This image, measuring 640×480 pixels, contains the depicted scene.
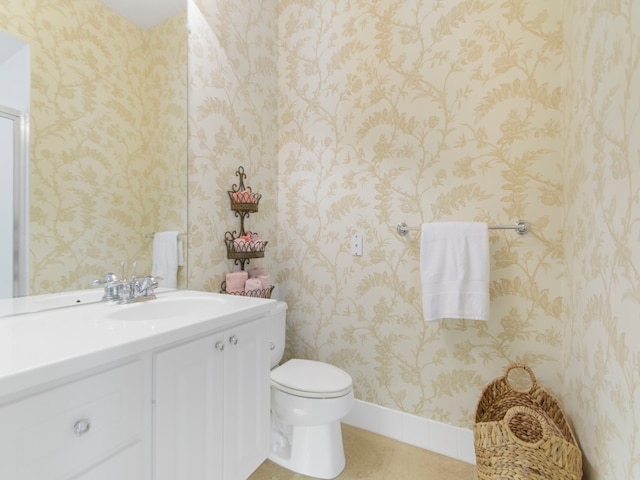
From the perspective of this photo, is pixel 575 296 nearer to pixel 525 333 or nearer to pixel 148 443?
pixel 525 333

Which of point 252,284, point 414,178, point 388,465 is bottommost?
point 388,465

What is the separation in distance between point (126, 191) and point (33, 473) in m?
0.92

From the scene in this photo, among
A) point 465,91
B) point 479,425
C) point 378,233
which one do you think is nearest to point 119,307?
point 378,233

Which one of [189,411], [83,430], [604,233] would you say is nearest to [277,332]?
[189,411]

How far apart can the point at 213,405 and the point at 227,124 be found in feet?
4.44

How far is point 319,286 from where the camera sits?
188 cm

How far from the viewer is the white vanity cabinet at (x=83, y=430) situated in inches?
21.1

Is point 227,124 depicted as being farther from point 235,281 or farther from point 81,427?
point 81,427

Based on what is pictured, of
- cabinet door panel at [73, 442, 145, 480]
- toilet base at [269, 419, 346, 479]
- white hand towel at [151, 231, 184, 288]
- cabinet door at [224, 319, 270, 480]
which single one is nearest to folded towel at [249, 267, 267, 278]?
white hand towel at [151, 231, 184, 288]

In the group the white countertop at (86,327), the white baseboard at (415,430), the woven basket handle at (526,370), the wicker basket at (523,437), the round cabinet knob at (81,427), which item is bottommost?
the white baseboard at (415,430)

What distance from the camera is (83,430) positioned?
62 centimetres

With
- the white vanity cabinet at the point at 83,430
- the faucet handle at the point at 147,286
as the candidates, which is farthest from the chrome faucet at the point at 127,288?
the white vanity cabinet at the point at 83,430

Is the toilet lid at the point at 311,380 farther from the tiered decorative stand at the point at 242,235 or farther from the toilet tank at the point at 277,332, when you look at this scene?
the tiered decorative stand at the point at 242,235

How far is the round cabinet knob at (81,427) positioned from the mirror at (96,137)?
590mm
